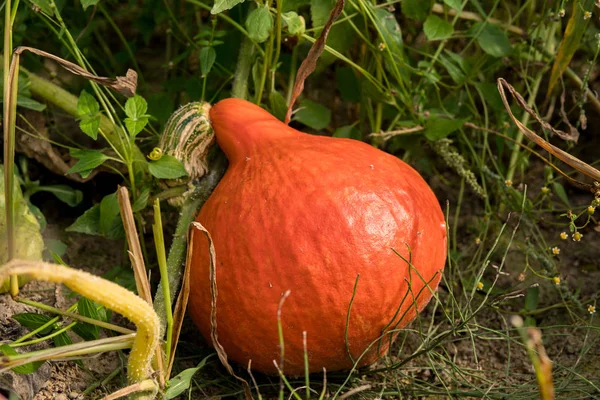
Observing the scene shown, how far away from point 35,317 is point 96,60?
992mm

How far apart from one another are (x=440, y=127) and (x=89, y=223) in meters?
0.79

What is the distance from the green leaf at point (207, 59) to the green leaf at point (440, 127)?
1.66 ft

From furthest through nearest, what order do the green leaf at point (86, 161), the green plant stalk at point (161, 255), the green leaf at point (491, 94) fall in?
1. the green leaf at point (491, 94)
2. the green leaf at point (86, 161)
3. the green plant stalk at point (161, 255)

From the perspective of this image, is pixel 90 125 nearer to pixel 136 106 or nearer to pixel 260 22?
pixel 136 106

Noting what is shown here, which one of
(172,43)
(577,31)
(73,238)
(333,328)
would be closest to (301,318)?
(333,328)

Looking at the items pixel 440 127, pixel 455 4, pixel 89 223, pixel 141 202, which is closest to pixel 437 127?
pixel 440 127

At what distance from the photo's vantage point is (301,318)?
1250 mm

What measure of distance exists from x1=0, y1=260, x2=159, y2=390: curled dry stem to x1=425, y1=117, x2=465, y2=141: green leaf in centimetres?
83

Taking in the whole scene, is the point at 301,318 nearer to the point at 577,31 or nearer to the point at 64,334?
the point at 64,334

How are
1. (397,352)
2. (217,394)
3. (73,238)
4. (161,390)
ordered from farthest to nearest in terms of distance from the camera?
(73,238)
(397,352)
(217,394)
(161,390)

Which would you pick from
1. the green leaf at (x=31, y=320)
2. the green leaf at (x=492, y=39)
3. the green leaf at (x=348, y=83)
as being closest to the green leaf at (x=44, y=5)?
the green leaf at (x=31, y=320)

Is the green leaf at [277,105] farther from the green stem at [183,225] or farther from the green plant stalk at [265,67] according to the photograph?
the green stem at [183,225]

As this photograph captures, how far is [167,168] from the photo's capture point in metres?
1.38

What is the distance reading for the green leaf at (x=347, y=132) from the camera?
1.73m
